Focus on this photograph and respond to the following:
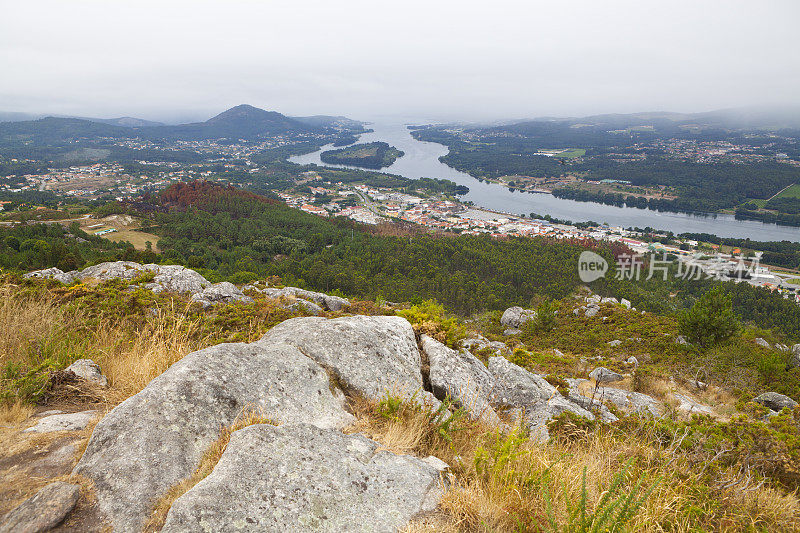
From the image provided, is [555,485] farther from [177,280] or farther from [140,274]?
[140,274]

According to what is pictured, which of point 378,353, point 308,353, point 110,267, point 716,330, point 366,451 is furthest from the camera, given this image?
point 716,330

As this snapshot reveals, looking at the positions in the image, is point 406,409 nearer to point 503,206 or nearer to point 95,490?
point 95,490

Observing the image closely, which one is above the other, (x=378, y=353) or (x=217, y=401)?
(x=217, y=401)

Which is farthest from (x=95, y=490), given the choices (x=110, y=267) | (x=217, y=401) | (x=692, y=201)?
(x=692, y=201)

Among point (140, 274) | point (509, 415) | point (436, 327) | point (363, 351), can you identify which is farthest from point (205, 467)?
point (140, 274)

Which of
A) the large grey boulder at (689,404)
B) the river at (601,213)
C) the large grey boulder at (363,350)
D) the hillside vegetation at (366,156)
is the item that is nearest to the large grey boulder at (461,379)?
the large grey boulder at (363,350)

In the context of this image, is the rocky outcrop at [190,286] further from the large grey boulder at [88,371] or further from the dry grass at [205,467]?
the dry grass at [205,467]
